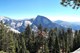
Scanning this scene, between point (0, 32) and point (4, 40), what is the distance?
367 cm

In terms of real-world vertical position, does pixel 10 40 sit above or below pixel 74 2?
below

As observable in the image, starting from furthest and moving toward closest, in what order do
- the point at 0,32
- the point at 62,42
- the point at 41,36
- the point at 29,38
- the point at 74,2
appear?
the point at 29,38 → the point at 62,42 → the point at 41,36 → the point at 0,32 → the point at 74,2

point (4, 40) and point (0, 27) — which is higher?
point (0, 27)

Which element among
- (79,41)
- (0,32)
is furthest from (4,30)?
(79,41)

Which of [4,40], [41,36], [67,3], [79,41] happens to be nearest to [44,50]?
[41,36]

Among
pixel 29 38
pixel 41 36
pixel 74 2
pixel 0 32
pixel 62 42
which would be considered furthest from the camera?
pixel 29 38

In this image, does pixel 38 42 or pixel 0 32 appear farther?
pixel 38 42

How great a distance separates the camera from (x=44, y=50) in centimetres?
8869

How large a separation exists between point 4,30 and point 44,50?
19.0m

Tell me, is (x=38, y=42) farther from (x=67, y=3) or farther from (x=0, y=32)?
(x=67, y=3)

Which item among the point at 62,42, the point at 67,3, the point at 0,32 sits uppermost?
the point at 67,3

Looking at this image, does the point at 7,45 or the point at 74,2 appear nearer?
the point at 74,2

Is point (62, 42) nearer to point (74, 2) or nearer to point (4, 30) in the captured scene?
point (4, 30)

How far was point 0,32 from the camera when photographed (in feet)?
278
